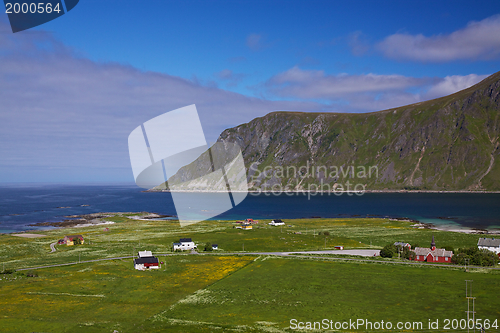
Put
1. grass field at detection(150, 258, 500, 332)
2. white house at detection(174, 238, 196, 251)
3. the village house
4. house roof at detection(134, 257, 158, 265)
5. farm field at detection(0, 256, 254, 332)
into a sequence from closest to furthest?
farm field at detection(0, 256, 254, 332), grass field at detection(150, 258, 500, 332), the village house, house roof at detection(134, 257, 158, 265), white house at detection(174, 238, 196, 251)

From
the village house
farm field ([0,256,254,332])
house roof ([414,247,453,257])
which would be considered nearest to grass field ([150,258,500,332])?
farm field ([0,256,254,332])

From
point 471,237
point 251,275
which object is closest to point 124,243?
point 251,275

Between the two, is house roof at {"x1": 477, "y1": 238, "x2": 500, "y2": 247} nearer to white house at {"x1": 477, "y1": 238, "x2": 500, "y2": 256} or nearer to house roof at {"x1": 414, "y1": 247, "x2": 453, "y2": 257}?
white house at {"x1": 477, "y1": 238, "x2": 500, "y2": 256}

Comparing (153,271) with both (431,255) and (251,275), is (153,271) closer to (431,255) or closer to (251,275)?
(251,275)

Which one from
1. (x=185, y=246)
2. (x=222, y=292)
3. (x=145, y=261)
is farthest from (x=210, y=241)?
(x=222, y=292)

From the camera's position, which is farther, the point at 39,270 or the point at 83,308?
the point at 39,270

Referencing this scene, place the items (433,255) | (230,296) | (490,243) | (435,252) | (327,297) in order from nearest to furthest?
→ (327,297), (230,296), (433,255), (435,252), (490,243)

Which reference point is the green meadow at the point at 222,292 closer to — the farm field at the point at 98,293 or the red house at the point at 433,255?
the farm field at the point at 98,293

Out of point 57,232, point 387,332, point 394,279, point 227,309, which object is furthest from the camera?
point 57,232

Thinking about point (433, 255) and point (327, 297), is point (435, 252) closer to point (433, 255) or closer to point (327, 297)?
point (433, 255)
